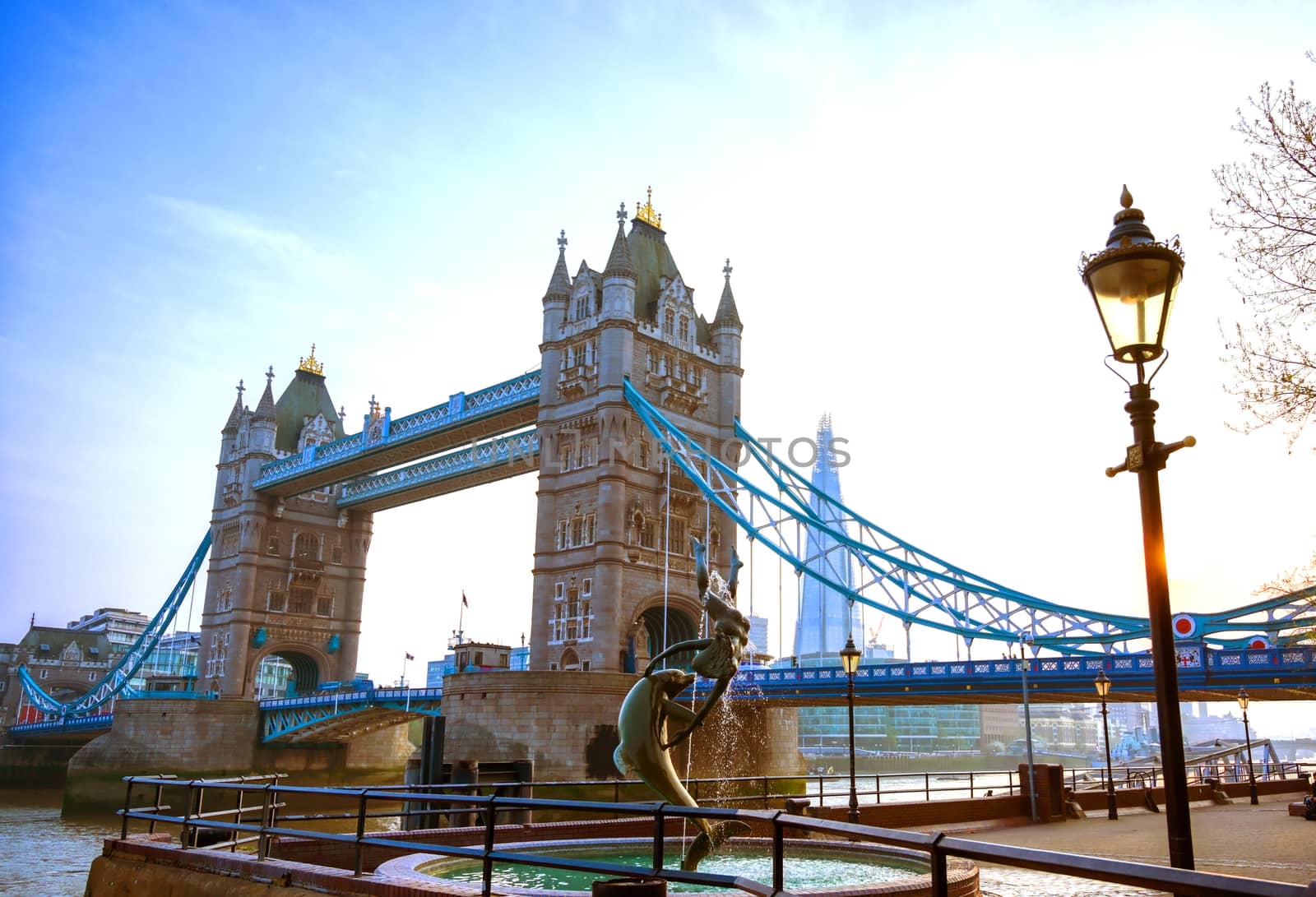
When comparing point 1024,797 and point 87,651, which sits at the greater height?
point 87,651

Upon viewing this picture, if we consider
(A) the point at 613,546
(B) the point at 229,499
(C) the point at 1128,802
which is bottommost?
(C) the point at 1128,802

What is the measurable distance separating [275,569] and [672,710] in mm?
58414

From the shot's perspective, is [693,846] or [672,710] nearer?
[693,846]

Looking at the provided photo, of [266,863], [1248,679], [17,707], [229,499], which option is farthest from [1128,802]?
[17,707]

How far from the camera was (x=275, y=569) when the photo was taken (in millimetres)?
63562

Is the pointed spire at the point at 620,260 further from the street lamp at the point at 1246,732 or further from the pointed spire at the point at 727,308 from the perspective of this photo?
the street lamp at the point at 1246,732

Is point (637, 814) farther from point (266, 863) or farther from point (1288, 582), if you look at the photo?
point (1288, 582)

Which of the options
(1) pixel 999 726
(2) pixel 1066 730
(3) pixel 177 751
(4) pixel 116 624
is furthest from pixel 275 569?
(2) pixel 1066 730

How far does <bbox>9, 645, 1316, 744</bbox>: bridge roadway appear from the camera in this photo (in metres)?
29.0

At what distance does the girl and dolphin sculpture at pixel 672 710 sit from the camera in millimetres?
10031

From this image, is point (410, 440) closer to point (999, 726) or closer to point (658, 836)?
point (658, 836)

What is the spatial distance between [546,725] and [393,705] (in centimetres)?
1480

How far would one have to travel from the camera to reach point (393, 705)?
47.0 meters

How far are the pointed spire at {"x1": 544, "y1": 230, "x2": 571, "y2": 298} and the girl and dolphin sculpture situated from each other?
1503 inches
